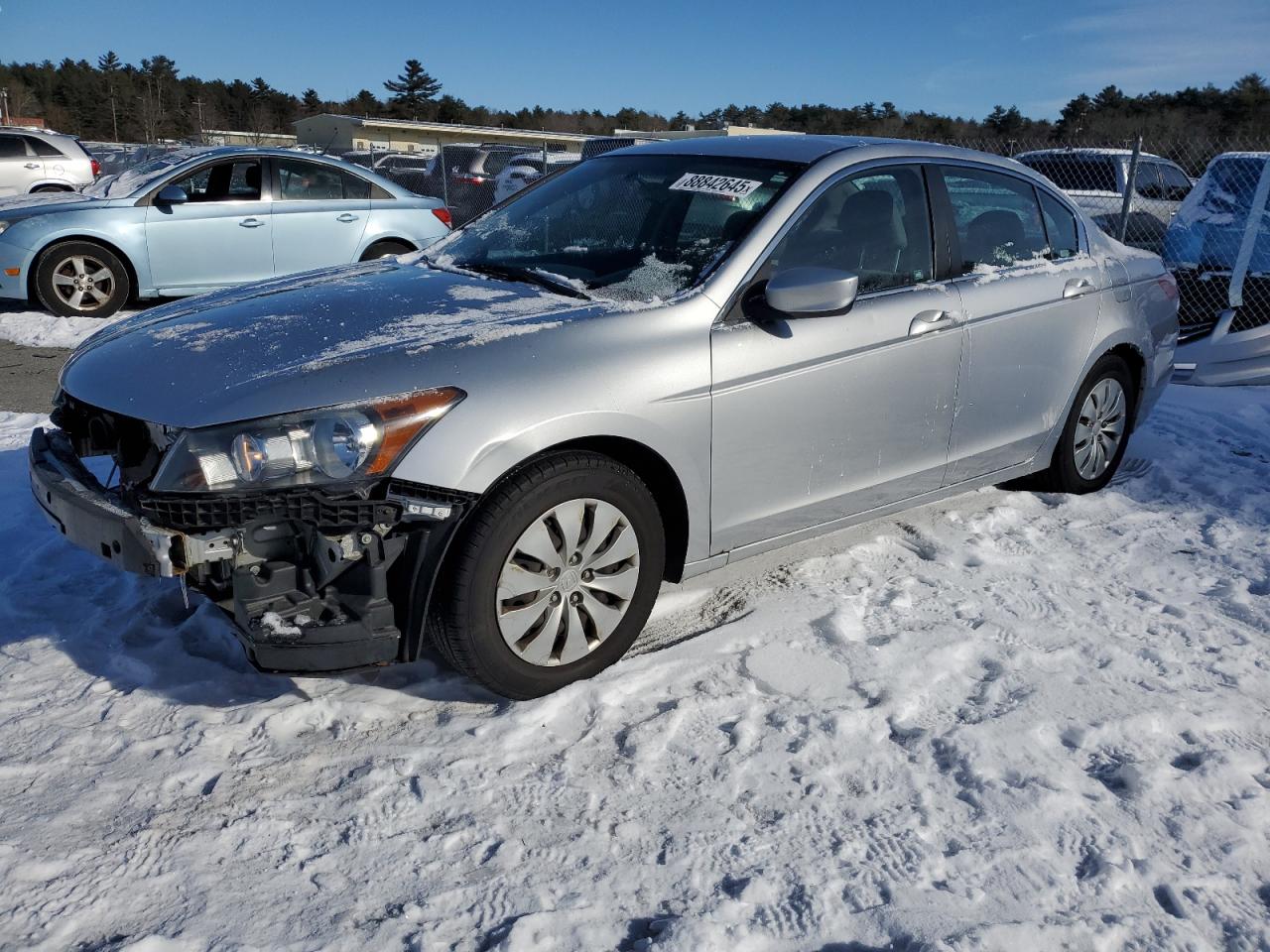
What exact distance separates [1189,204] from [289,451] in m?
9.00

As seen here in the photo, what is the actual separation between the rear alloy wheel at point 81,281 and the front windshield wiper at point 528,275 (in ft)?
20.9

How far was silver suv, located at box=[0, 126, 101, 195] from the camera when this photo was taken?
1634cm

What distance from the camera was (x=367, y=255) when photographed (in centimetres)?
976

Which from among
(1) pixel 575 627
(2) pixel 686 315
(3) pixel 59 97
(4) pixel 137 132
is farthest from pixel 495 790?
(3) pixel 59 97

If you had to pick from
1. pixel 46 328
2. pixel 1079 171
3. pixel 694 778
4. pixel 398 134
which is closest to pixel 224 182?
pixel 46 328

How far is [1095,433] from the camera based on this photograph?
5062 millimetres

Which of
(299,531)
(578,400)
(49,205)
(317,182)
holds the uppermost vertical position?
(317,182)

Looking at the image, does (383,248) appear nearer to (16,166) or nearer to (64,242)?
(64,242)

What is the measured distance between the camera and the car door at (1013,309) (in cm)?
421

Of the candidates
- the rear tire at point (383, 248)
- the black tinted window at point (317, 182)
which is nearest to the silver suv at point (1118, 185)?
the rear tire at point (383, 248)

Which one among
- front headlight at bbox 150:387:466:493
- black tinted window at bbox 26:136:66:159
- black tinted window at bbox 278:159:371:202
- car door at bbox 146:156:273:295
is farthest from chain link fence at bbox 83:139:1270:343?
black tinted window at bbox 26:136:66:159

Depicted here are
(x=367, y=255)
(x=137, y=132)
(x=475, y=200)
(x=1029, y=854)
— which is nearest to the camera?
(x=1029, y=854)

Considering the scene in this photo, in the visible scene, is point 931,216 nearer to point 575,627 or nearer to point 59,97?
point 575,627

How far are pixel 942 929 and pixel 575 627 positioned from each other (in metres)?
1.34
